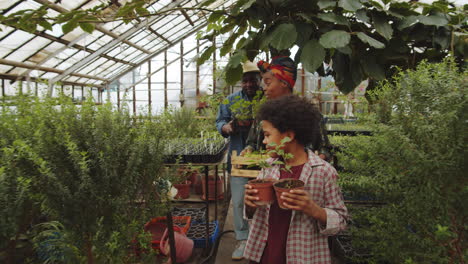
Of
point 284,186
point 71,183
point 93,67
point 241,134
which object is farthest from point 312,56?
point 93,67

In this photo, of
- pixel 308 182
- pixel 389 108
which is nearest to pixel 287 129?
pixel 308 182

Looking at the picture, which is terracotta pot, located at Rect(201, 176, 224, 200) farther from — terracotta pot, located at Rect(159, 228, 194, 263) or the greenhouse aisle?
terracotta pot, located at Rect(159, 228, 194, 263)

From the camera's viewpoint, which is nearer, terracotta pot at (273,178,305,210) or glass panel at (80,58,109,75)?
terracotta pot at (273,178,305,210)

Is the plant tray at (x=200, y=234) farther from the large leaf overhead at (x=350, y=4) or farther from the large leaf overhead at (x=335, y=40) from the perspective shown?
the large leaf overhead at (x=350, y=4)

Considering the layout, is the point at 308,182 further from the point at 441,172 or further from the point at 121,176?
the point at 121,176

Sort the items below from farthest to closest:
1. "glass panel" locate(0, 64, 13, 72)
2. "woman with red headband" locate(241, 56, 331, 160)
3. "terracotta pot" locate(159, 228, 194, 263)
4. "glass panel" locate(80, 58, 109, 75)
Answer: "glass panel" locate(80, 58, 109, 75)
"glass panel" locate(0, 64, 13, 72)
"terracotta pot" locate(159, 228, 194, 263)
"woman with red headband" locate(241, 56, 331, 160)

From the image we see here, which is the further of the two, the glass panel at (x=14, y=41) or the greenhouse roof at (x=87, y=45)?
the greenhouse roof at (x=87, y=45)

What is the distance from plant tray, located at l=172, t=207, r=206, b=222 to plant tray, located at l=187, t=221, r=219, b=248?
67 millimetres

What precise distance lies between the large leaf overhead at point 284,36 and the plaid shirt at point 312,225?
0.51 metres

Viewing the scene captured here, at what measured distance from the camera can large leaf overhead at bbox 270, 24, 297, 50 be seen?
120cm

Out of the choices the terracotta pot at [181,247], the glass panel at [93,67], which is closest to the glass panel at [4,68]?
the glass panel at [93,67]

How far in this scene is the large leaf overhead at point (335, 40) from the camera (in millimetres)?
1053

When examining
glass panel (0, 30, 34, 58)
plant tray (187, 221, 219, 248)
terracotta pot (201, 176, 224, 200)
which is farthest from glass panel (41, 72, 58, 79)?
plant tray (187, 221, 219, 248)

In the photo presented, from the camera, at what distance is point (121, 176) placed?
3.68 ft
